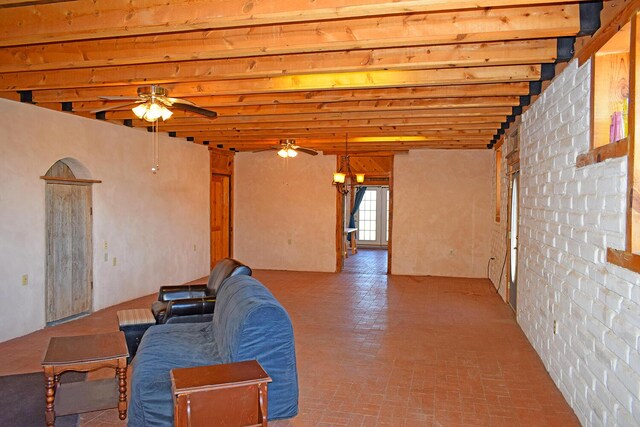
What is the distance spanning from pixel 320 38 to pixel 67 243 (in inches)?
171

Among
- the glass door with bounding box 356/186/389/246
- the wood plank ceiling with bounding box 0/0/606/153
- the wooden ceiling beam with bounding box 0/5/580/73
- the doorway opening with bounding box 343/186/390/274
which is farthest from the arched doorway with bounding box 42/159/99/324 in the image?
the glass door with bounding box 356/186/389/246

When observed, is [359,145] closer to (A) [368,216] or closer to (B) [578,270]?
(B) [578,270]

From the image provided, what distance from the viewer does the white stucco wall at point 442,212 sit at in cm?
944

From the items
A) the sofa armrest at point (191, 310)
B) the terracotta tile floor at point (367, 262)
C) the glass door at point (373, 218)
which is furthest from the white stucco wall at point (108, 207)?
the glass door at point (373, 218)

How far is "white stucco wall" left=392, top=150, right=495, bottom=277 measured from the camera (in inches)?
372

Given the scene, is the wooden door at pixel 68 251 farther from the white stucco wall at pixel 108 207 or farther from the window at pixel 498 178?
the window at pixel 498 178

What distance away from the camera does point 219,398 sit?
2.41 m

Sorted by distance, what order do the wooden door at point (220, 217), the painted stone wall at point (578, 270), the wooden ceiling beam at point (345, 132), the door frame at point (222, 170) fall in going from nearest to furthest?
the painted stone wall at point (578, 270) → the wooden ceiling beam at point (345, 132) → the door frame at point (222, 170) → the wooden door at point (220, 217)

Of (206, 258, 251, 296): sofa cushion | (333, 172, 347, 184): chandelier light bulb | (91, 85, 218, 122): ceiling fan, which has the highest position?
(91, 85, 218, 122): ceiling fan

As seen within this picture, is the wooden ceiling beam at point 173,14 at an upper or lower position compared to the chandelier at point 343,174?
upper

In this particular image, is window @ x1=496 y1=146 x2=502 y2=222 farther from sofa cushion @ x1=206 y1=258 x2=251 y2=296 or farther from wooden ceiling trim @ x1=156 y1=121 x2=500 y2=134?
sofa cushion @ x1=206 y1=258 x2=251 y2=296

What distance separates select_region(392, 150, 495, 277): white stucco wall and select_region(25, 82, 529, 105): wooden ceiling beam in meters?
4.71

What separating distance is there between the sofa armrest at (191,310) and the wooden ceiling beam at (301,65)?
2081 millimetres

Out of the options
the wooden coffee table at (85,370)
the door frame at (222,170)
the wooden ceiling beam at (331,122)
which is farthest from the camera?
the door frame at (222,170)
